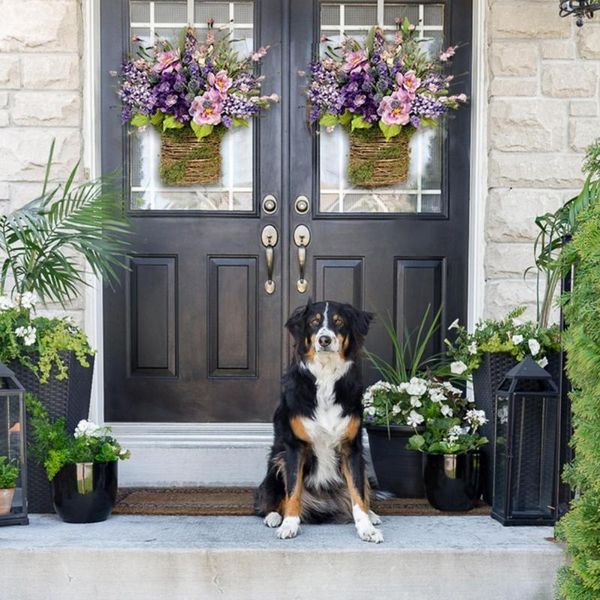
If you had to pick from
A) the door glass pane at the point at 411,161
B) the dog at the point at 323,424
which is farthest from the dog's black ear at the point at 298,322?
the door glass pane at the point at 411,161

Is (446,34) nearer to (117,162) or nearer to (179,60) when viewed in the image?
(179,60)

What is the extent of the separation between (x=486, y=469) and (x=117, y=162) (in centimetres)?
231

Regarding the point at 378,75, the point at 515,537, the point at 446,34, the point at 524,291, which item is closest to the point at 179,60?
the point at 378,75

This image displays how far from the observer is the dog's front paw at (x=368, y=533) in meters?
2.77

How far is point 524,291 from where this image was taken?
3922mm

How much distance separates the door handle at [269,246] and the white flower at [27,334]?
4.32 ft

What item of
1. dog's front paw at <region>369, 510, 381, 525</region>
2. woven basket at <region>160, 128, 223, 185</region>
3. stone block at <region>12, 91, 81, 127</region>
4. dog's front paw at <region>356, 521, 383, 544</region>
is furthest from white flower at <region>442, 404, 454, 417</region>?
stone block at <region>12, 91, 81, 127</region>

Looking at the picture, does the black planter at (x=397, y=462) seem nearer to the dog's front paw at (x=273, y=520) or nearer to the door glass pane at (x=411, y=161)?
the dog's front paw at (x=273, y=520)

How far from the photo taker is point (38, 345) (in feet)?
10.3

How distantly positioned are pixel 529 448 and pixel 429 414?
1.53 ft

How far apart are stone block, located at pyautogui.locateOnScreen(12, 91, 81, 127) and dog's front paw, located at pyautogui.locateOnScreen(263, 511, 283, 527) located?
6.91ft

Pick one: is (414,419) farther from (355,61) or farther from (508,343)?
(355,61)

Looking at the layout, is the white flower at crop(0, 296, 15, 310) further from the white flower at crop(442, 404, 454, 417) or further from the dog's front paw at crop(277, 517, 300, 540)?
the white flower at crop(442, 404, 454, 417)

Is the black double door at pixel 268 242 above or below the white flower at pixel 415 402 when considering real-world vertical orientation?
above
